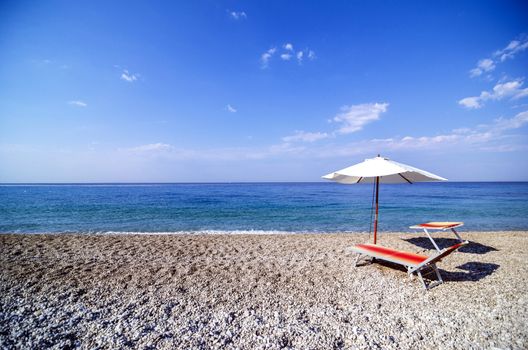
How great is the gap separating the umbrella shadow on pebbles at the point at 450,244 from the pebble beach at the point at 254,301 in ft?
0.81

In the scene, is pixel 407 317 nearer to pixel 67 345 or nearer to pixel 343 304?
pixel 343 304

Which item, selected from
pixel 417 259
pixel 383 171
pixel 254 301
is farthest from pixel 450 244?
pixel 254 301

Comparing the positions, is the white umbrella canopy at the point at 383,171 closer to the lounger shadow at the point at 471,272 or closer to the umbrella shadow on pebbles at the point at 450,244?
the lounger shadow at the point at 471,272

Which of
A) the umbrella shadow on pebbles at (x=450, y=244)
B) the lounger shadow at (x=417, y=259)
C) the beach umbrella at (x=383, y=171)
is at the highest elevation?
the beach umbrella at (x=383, y=171)

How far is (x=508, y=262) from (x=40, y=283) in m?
11.2

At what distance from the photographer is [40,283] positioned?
4863 mm

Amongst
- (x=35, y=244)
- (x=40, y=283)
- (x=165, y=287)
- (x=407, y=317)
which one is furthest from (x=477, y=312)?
(x=35, y=244)

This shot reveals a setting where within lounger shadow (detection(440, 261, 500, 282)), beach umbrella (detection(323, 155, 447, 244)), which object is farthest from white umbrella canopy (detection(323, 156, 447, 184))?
lounger shadow (detection(440, 261, 500, 282))

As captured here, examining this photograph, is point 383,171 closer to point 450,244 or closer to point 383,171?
point 383,171

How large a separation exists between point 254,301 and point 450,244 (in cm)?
808

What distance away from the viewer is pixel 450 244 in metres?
8.40

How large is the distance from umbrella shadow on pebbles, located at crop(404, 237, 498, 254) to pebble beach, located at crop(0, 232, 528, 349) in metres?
0.25

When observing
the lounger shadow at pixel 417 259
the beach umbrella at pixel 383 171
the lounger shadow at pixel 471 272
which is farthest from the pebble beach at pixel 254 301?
the beach umbrella at pixel 383 171

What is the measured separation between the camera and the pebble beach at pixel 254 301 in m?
3.16
